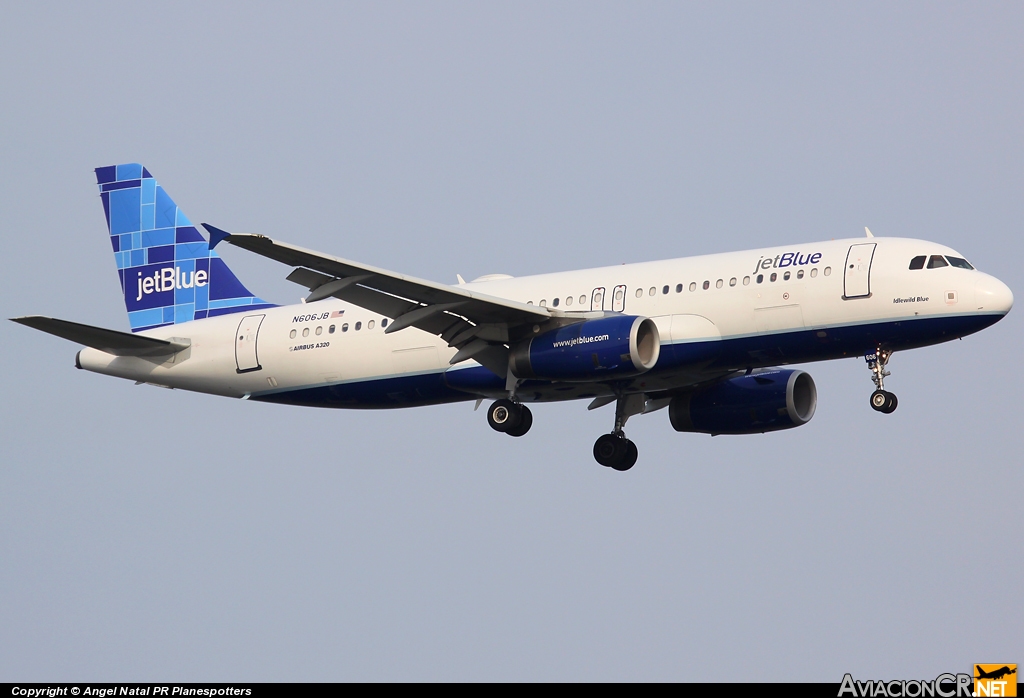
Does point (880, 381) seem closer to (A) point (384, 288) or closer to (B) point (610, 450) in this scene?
(B) point (610, 450)

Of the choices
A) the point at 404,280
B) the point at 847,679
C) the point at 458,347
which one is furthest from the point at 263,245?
A: the point at 847,679

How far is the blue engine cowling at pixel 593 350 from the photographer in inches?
1451

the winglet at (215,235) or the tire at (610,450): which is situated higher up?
the winglet at (215,235)

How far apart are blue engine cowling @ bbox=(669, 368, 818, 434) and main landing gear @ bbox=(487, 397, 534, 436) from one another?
5186mm

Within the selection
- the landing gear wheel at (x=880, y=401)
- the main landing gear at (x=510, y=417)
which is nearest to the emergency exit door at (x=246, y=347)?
the main landing gear at (x=510, y=417)

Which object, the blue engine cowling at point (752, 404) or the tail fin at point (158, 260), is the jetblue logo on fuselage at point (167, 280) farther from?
the blue engine cowling at point (752, 404)

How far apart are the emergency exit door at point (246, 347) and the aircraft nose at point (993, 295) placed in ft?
62.2

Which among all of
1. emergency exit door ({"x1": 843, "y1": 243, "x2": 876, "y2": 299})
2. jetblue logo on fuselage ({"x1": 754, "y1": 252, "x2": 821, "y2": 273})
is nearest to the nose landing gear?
jetblue logo on fuselage ({"x1": 754, "y1": 252, "x2": 821, "y2": 273})

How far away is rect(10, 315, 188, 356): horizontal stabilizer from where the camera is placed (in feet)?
128

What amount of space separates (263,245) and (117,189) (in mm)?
17088

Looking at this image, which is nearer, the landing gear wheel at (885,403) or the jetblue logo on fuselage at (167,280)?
the landing gear wheel at (885,403)

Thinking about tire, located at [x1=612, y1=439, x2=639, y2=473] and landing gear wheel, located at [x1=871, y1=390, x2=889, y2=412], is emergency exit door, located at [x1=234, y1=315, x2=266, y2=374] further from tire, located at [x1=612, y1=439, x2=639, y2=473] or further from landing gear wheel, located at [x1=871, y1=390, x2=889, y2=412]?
landing gear wheel, located at [x1=871, y1=390, x2=889, y2=412]

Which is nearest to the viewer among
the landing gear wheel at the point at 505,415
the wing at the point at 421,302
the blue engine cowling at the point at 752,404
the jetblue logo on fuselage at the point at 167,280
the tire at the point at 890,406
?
the wing at the point at 421,302

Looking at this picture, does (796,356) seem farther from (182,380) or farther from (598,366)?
(182,380)
